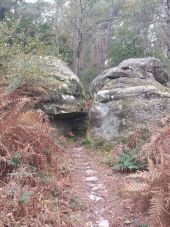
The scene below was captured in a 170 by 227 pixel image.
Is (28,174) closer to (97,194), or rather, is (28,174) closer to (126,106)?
(97,194)

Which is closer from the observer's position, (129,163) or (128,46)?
(129,163)

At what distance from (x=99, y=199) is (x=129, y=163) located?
1320 mm

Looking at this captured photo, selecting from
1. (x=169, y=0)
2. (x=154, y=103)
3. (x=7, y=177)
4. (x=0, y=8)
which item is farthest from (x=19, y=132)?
(x=0, y=8)

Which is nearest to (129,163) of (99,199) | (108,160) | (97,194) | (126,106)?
(108,160)

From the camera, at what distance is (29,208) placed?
13.4 feet

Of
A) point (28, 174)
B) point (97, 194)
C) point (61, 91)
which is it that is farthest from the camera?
point (61, 91)

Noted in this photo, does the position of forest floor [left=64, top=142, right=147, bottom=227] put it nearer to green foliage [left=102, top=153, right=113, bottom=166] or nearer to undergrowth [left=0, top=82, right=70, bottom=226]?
green foliage [left=102, top=153, right=113, bottom=166]

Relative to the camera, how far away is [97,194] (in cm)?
535

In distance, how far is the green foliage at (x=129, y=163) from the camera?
6108mm

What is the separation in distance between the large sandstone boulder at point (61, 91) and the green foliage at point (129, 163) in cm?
288

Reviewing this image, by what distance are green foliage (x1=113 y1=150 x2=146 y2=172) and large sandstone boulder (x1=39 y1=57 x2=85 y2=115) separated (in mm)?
2885

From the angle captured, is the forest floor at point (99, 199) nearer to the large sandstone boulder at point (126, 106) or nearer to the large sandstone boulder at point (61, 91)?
the large sandstone boulder at point (126, 106)

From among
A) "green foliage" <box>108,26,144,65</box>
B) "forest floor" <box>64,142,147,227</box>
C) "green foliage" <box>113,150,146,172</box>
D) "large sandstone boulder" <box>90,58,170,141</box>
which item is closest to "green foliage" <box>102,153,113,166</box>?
"forest floor" <box>64,142,147,227</box>

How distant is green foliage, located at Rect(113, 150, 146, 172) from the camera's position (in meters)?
6.11
